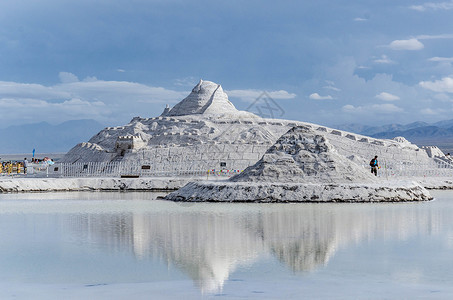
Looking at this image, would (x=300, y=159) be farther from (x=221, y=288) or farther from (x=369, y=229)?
(x=221, y=288)

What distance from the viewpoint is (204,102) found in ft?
169

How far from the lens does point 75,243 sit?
10555 millimetres

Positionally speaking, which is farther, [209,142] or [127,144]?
[209,142]

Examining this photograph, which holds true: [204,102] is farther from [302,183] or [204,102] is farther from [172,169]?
[302,183]

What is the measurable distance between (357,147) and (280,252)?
114 ft

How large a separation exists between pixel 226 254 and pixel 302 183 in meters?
10.3

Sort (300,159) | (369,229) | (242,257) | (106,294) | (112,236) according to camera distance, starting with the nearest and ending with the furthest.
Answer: (106,294), (242,257), (112,236), (369,229), (300,159)

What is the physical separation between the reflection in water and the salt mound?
109ft

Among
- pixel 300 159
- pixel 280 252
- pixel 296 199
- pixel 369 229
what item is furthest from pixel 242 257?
pixel 300 159

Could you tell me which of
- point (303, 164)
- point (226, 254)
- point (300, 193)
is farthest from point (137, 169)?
point (226, 254)

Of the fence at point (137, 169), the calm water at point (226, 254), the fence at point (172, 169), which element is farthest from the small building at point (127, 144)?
the calm water at point (226, 254)

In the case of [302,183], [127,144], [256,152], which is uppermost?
[127,144]

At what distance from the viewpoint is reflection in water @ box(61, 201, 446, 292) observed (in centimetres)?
885

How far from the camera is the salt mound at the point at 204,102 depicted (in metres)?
50.6
